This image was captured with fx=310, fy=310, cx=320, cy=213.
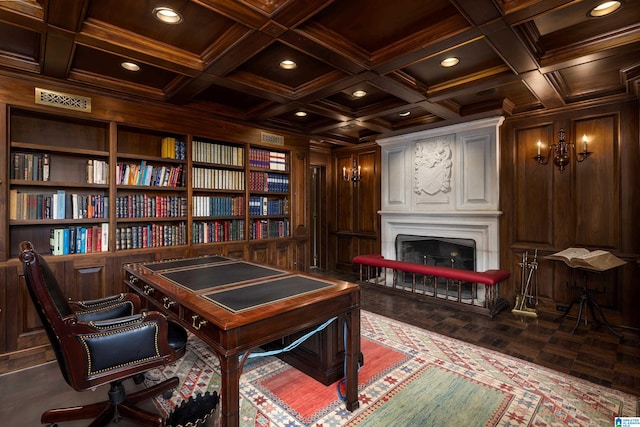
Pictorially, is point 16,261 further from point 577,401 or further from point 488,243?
point 488,243

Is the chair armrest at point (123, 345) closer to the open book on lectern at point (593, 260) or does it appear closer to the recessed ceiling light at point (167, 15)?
the recessed ceiling light at point (167, 15)

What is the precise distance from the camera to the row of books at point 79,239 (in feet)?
9.80

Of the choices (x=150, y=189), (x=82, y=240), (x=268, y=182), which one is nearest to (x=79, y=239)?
(x=82, y=240)

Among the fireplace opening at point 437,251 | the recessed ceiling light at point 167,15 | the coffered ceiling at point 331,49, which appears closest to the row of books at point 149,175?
the coffered ceiling at point 331,49

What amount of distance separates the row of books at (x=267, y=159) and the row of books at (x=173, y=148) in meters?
0.91

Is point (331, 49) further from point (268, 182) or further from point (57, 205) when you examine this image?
point (57, 205)

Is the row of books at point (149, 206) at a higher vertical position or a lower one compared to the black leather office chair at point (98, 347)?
higher

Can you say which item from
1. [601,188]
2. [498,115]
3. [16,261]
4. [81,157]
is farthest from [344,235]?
[16,261]

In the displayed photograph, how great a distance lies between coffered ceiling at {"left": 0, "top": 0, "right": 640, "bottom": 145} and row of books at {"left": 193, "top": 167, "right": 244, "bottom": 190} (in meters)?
0.86

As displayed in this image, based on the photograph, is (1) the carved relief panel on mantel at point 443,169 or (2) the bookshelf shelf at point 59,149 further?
(1) the carved relief panel on mantel at point 443,169

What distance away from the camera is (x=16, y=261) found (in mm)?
2730

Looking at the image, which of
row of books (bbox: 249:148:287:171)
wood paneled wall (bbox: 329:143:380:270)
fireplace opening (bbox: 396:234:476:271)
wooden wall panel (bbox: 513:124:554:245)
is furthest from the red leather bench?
row of books (bbox: 249:148:287:171)

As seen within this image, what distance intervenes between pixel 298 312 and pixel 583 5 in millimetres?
2645

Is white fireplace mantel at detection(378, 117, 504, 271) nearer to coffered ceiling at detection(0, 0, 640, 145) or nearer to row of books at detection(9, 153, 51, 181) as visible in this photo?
coffered ceiling at detection(0, 0, 640, 145)
